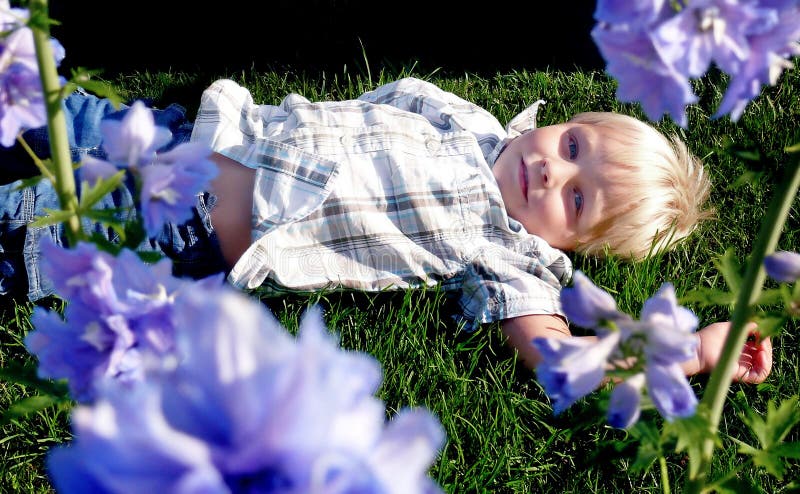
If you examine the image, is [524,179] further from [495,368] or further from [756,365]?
[756,365]

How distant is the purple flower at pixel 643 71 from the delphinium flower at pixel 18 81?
714mm

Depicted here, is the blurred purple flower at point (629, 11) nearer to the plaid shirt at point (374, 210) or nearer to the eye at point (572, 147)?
the plaid shirt at point (374, 210)

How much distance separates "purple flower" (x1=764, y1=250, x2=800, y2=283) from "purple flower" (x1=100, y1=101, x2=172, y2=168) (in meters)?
0.79

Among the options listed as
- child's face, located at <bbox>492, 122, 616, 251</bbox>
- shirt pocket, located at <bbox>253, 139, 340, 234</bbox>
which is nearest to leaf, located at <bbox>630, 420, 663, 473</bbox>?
shirt pocket, located at <bbox>253, 139, 340, 234</bbox>

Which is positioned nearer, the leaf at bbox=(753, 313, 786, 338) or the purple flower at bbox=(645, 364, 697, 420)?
the purple flower at bbox=(645, 364, 697, 420)

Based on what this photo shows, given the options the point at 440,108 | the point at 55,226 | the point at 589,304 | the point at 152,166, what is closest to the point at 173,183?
the point at 152,166

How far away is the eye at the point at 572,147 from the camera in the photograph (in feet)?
9.39

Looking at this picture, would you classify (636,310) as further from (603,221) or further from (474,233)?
(474,233)

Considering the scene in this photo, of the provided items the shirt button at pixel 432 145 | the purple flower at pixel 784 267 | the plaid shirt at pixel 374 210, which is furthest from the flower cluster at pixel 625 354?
the shirt button at pixel 432 145

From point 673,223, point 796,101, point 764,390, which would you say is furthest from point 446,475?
point 796,101

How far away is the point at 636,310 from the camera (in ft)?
8.48

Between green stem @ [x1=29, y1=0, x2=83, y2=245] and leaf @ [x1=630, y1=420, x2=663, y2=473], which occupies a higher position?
green stem @ [x1=29, y1=0, x2=83, y2=245]

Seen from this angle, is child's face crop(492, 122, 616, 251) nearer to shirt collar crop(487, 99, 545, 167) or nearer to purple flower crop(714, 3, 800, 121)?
shirt collar crop(487, 99, 545, 167)

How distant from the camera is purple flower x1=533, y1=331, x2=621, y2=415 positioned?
933 millimetres
